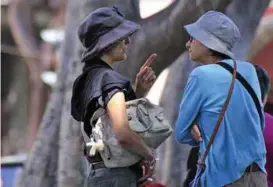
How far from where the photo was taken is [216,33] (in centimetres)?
372

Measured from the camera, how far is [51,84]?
6.44 m

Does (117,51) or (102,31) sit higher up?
(102,31)

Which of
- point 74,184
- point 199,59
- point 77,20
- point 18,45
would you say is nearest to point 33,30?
point 18,45

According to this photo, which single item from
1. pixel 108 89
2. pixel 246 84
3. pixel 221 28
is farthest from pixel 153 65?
pixel 108 89

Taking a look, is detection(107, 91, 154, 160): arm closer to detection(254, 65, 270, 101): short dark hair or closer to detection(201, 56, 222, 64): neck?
detection(201, 56, 222, 64): neck

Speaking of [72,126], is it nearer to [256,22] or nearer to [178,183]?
[178,183]

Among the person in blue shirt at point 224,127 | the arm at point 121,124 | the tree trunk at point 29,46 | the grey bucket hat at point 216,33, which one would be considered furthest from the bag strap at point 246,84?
the tree trunk at point 29,46

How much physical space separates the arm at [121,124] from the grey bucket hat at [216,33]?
0.53 m

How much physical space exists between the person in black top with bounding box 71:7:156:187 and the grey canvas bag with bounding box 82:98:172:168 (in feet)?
0.14

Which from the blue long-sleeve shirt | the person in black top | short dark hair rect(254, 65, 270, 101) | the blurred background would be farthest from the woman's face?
the blurred background

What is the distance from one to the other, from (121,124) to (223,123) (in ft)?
1.58

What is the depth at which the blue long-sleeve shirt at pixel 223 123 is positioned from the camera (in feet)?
11.5

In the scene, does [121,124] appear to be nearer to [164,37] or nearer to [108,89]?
[108,89]

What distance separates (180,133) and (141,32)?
2113 millimetres
